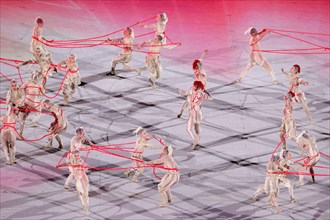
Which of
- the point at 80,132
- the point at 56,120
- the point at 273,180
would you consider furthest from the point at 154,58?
the point at 273,180

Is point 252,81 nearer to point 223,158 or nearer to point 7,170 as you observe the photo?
point 223,158

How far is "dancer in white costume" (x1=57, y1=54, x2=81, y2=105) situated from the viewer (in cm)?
1695

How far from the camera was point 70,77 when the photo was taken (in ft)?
55.7

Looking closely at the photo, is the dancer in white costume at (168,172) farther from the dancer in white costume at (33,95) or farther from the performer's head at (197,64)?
the dancer in white costume at (33,95)

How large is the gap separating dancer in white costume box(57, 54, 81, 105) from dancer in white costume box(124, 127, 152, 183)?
222cm

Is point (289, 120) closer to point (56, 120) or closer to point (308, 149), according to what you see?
point (308, 149)

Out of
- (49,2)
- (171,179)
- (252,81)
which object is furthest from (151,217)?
(49,2)

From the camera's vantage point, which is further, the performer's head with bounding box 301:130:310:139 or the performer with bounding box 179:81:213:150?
the performer with bounding box 179:81:213:150

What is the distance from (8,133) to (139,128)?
6.26 feet

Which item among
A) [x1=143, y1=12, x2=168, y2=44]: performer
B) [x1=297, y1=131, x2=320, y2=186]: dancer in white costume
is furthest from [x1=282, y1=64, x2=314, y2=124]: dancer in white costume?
[x1=143, y1=12, x2=168, y2=44]: performer

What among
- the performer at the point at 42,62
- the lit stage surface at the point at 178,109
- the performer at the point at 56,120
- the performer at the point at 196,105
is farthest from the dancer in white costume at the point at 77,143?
the performer at the point at 42,62

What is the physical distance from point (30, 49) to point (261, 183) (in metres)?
4.82

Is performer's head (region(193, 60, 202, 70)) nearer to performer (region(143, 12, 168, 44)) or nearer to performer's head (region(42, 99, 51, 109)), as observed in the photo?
performer (region(143, 12, 168, 44))

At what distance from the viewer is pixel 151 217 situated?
47.3ft
